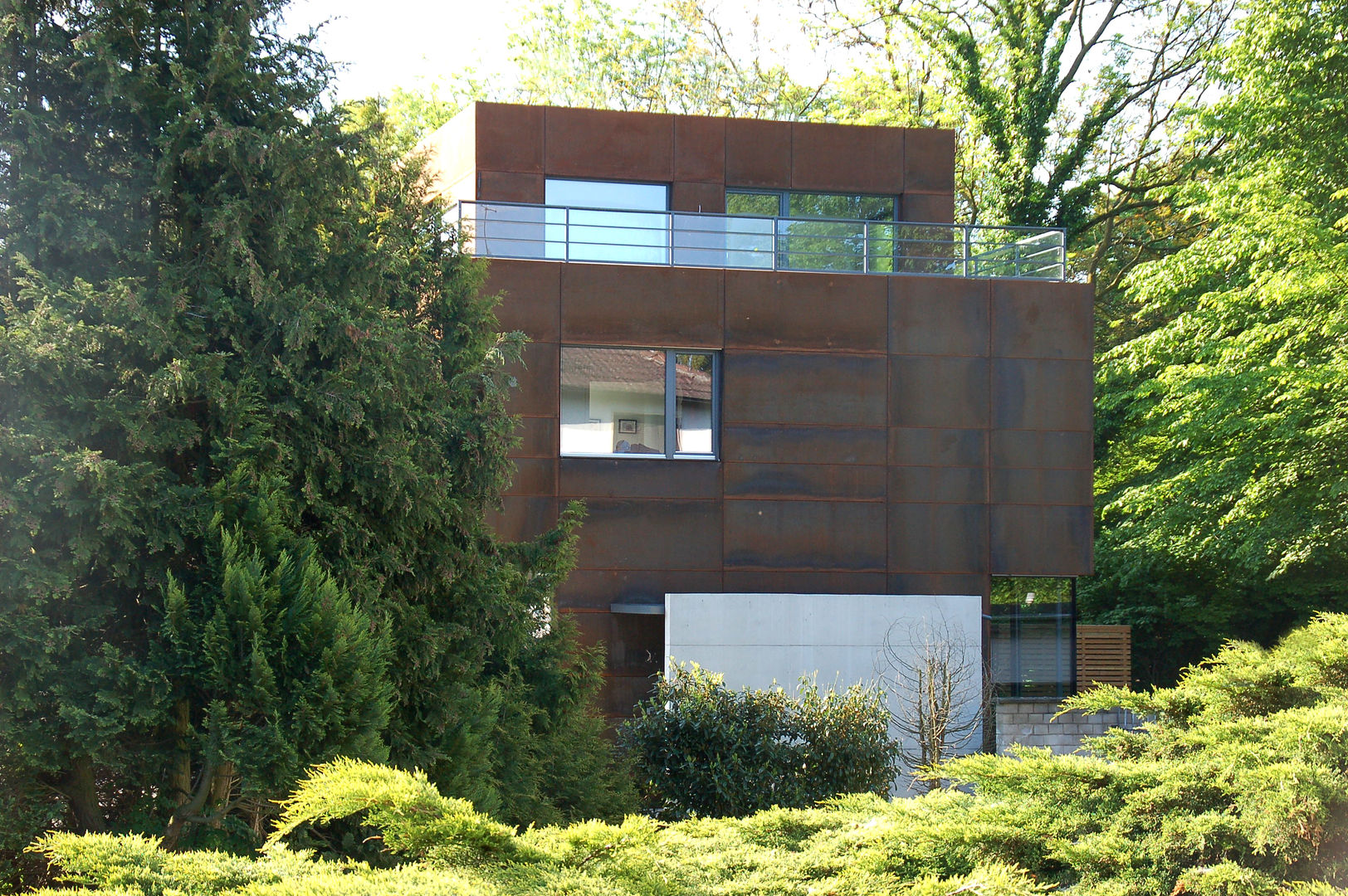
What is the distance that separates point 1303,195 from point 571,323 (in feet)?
39.9

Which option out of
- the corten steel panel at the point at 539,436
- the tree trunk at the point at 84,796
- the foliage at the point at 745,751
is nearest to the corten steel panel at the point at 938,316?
the corten steel panel at the point at 539,436

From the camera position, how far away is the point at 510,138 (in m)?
17.3

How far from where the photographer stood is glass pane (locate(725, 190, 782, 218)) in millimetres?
18047

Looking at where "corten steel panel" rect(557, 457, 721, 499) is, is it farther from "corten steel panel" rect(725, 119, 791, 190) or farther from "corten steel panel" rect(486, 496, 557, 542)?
"corten steel panel" rect(725, 119, 791, 190)

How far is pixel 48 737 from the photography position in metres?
6.26

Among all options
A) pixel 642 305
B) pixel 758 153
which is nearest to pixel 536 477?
pixel 642 305

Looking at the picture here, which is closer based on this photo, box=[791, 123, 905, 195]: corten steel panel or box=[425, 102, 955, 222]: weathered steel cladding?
box=[425, 102, 955, 222]: weathered steel cladding

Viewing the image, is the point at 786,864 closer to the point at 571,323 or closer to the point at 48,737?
the point at 48,737

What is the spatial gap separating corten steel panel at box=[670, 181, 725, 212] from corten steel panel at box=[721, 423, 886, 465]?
3638 mm

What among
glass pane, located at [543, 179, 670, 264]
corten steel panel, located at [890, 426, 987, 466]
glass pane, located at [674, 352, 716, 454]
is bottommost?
corten steel panel, located at [890, 426, 987, 466]

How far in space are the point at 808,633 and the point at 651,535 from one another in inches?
88.9

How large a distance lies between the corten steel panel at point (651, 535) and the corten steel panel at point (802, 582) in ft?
1.23

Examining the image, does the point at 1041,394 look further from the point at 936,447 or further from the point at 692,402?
the point at 692,402

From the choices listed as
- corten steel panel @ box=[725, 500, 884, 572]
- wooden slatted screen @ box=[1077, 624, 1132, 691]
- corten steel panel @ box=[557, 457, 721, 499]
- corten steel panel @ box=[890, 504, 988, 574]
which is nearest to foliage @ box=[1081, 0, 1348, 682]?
wooden slatted screen @ box=[1077, 624, 1132, 691]
